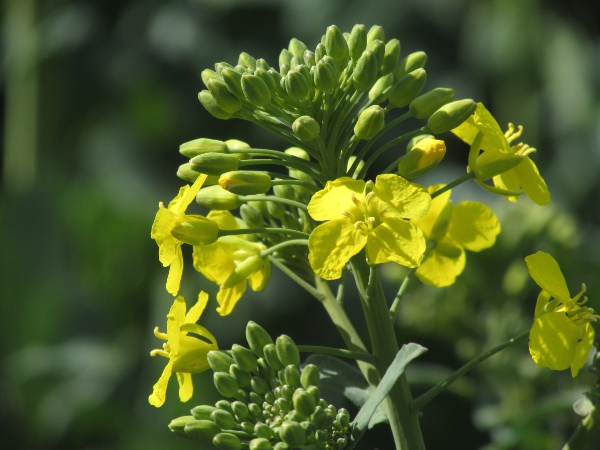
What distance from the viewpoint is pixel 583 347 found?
1.26 meters

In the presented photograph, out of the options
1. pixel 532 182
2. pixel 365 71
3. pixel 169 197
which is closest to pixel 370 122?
pixel 365 71

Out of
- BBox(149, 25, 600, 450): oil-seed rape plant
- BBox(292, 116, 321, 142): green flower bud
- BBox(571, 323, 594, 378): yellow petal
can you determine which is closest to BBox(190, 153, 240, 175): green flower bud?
BBox(149, 25, 600, 450): oil-seed rape plant

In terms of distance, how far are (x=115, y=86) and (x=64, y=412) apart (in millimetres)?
2245

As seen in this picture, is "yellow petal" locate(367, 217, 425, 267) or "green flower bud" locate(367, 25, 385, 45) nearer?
"yellow petal" locate(367, 217, 425, 267)

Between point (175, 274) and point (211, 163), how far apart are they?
17 cm

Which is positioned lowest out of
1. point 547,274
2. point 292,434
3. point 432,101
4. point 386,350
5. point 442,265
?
point 292,434

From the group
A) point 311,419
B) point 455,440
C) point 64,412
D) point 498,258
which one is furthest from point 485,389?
point 64,412

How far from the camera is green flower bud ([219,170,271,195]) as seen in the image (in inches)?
52.1

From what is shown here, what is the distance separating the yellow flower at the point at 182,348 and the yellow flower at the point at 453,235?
38 cm

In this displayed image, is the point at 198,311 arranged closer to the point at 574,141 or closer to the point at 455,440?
the point at 455,440

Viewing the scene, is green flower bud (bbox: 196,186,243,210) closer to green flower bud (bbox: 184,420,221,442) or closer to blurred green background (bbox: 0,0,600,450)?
green flower bud (bbox: 184,420,221,442)

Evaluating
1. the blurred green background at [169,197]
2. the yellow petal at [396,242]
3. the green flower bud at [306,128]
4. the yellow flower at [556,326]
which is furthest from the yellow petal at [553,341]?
the blurred green background at [169,197]

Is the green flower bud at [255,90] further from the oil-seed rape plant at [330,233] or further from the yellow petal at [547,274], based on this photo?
the yellow petal at [547,274]

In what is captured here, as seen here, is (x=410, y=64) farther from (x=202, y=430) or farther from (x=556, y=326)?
(x=202, y=430)
